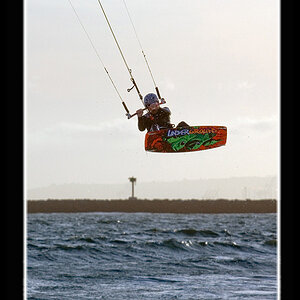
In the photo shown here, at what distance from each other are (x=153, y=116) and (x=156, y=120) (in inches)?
4.4

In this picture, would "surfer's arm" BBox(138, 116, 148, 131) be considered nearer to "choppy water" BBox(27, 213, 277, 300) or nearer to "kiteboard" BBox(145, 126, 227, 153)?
"kiteboard" BBox(145, 126, 227, 153)

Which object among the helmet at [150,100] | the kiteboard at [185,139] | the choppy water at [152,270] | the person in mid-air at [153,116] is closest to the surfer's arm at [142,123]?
the person in mid-air at [153,116]

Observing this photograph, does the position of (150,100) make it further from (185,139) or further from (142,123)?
(185,139)

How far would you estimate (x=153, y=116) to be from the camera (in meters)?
12.4

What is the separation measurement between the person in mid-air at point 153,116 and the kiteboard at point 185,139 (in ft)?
0.42

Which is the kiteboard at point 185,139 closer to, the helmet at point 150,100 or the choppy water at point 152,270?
the helmet at point 150,100

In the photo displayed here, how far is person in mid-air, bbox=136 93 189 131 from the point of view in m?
12.0

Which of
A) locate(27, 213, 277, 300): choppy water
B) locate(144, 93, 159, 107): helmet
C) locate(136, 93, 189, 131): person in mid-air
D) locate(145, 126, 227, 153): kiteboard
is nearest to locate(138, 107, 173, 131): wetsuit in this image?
locate(136, 93, 189, 131): person in mid-air

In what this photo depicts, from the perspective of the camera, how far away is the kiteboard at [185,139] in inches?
492
